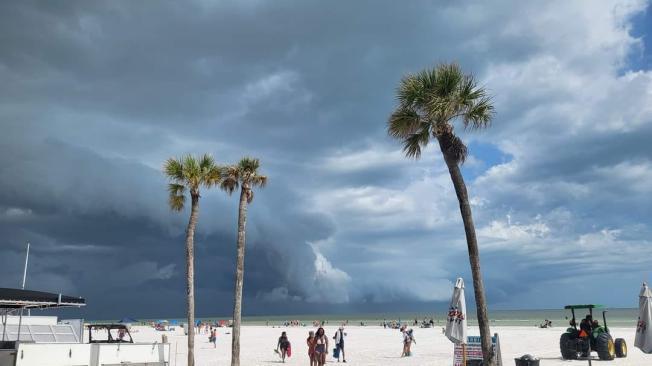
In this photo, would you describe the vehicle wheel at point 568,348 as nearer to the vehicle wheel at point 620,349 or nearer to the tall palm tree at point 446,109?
the vehicle wheel at point 620,349

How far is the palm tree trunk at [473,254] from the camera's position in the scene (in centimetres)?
1345

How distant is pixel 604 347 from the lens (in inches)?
870

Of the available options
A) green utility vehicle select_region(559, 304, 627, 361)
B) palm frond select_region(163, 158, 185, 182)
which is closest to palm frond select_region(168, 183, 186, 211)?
palm frond select_region(163, 158, 185, 182)

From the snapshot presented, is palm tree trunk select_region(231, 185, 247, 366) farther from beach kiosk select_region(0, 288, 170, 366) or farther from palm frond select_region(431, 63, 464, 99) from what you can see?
palm frond select_region(431, 63, 464, 99)

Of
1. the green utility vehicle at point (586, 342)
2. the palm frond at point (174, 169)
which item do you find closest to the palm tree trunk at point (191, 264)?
the palm frond at point (174, 169)

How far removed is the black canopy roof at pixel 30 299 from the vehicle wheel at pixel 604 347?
19.4 m

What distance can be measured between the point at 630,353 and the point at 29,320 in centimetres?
2545

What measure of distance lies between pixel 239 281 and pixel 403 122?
9614mm

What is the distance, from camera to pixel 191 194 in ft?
78.3

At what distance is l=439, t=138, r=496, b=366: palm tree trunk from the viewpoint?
44.1ft

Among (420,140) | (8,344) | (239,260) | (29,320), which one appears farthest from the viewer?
(239,260)

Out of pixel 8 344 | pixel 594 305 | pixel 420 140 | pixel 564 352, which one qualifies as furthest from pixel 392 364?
pixel 8 344

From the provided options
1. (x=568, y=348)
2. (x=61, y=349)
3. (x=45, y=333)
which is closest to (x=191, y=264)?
(x=45, y=333)

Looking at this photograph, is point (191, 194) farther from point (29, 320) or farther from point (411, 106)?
point (411, 106)
